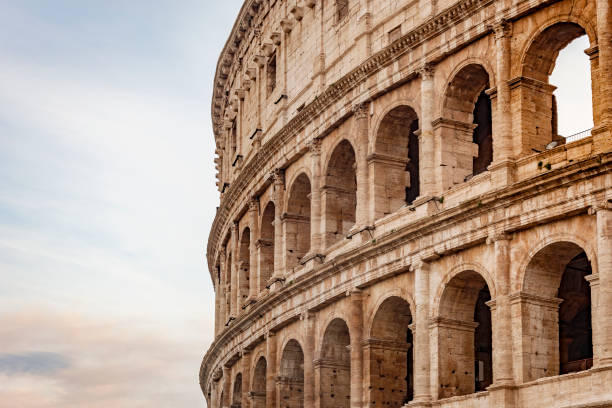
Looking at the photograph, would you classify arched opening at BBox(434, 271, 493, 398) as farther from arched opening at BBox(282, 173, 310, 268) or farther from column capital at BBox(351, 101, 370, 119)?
arched opening at BBox(282, 173, 310, 268)

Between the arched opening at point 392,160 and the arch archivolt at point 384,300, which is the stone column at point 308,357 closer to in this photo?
the arch archivolt at point 384,300

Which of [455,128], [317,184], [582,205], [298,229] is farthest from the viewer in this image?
[298,229]

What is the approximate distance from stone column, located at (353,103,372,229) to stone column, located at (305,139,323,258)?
2.21 meters

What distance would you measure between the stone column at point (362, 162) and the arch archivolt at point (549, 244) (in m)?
6.38

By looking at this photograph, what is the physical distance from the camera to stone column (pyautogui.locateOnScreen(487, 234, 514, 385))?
27.6 m

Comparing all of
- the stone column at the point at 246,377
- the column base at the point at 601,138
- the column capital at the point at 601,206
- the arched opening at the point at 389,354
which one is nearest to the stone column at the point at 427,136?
the arched opening at the point at 389,354

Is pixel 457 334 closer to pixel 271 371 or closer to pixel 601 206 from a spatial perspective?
pixel 601 206

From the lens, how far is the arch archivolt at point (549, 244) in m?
26.3

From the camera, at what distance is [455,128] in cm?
3148

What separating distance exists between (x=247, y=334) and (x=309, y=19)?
10056mm

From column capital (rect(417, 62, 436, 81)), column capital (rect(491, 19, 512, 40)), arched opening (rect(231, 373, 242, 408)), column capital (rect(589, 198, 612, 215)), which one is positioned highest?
column capital (rect(491, 19, 512, 40))

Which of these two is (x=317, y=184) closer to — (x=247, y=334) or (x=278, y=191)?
(x=278, y=191)

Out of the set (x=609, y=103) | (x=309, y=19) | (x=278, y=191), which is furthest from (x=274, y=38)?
(x=609, y=103)

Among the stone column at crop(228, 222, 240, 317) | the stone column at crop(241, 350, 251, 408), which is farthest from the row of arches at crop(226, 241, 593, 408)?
the stone column at crop(228, 222, 240, 317)
